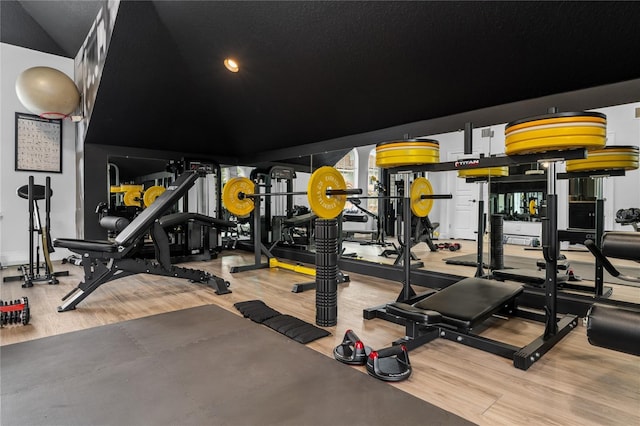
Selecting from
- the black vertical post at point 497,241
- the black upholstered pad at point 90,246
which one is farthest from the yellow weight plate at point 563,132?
the black upholstered pad at point 90,246

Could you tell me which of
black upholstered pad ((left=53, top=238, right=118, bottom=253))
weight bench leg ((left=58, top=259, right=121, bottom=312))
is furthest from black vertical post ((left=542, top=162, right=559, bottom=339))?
weight bench leg ((left=58, top=259, right=121, bottom=312))

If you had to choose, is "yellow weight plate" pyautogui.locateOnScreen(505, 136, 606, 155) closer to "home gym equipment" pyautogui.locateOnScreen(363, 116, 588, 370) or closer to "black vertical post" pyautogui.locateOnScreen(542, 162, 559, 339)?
"home gym equipment" pyautogui.locateOnScreen(363, 116, 588, 370)

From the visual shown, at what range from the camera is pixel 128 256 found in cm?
329

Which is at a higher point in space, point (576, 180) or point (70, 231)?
point (576, 180)

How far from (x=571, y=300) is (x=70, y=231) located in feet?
21.3

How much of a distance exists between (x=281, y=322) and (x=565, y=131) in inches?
82.3

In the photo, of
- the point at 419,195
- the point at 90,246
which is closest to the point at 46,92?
the point at 90,246

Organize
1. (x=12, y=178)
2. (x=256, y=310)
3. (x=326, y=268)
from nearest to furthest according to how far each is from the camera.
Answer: (x=326, y=268), (x=256, y=310), (x=12, y=178)

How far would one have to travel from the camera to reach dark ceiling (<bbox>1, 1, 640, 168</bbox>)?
8.21 feet

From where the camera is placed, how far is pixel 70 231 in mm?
5500

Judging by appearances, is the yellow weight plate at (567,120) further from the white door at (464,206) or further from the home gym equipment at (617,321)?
the white door at (464,206)

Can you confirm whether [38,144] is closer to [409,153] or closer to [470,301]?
[409,153]

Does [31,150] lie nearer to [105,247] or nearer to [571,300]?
[105,247]

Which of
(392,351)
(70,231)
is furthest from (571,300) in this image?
(70,231)
